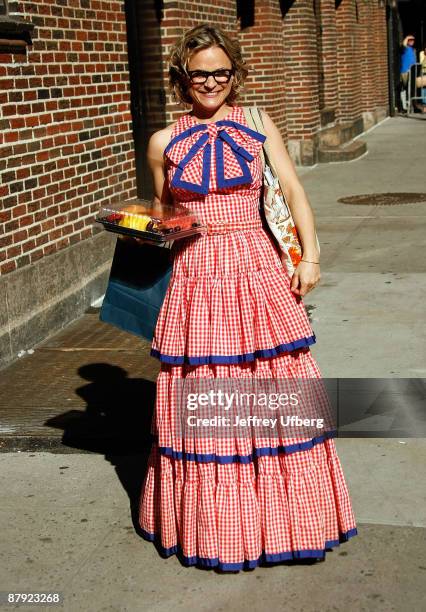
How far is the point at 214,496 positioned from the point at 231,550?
0.21 meters

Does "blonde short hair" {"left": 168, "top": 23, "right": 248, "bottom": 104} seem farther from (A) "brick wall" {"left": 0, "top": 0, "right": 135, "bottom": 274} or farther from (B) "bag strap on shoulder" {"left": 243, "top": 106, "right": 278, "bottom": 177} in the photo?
(A) "brick wall" {"left": 0, "top": 0, "right": 135, "bottom": 274}

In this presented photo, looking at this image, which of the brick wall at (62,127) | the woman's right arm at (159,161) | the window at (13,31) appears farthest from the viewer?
the brick wall at (62,127)

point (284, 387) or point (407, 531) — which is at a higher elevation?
point (284, 387)

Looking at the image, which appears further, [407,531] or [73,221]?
[73,221]

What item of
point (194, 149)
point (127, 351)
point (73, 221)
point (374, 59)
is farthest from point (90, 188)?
point (374, 59)

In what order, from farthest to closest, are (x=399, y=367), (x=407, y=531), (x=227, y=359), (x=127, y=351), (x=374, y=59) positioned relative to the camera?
(x=374, y=59) < (x=127, y=351) < (x=399, y=367) < (x=407, y=531) < (x=227, y=359)

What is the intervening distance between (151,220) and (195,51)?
2.07 feet

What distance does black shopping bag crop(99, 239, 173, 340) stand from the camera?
384 centimetres

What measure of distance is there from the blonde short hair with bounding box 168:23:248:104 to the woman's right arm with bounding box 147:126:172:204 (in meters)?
0.17

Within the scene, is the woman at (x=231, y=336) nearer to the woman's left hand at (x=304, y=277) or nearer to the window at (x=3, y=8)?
the woman's left hand at (x=304, y=277)

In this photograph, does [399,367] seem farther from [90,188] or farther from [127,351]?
[90,188]

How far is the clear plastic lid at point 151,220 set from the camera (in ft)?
11.8

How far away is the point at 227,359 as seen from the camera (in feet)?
11.7

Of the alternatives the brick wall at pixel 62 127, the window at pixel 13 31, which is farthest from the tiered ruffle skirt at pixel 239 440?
the window at pixel 13 31
